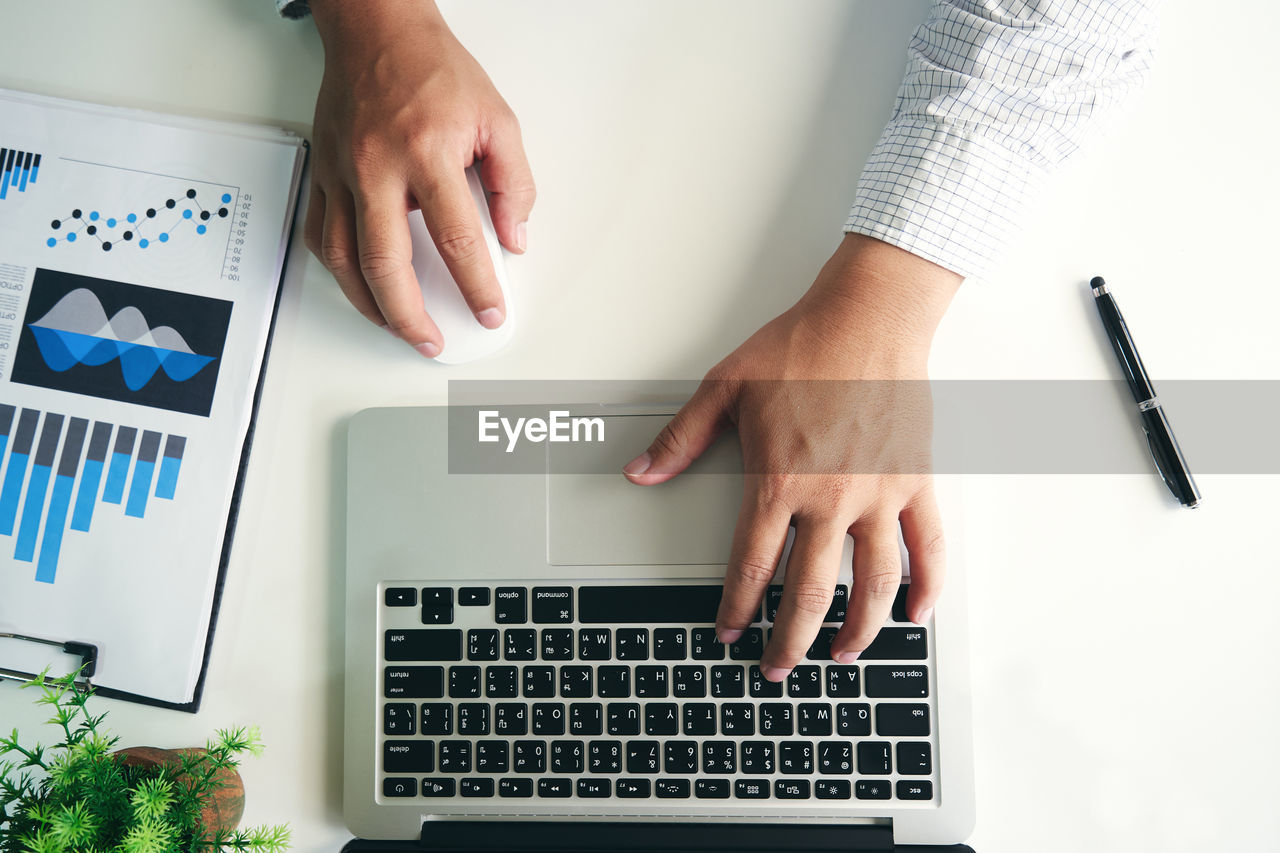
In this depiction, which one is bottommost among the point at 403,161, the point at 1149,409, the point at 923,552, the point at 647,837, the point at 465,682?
the point at 647,837

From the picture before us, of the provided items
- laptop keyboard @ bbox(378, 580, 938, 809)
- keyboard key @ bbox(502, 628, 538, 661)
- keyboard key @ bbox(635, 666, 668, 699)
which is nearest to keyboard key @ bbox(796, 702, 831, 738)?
laptop keyboard @ bbox(378, 580, 938, 809)

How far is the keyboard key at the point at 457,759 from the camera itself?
0.59 metres

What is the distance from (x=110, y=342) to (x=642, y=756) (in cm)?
55

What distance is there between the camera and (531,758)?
0.58 metres

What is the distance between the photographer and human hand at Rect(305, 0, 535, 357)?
0.59 meters

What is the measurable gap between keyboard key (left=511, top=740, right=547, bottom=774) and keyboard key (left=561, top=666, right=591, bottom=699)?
43mm

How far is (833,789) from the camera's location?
22.4 inches

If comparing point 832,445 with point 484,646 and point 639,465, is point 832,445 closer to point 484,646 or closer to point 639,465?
point 639,465

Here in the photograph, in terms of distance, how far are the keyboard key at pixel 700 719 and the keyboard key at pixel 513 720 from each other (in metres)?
0.12

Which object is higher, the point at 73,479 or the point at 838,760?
the point at 73,479

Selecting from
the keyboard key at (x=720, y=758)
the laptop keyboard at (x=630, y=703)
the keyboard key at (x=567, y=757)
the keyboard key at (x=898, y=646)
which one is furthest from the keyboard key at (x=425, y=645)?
the keyboard key at (x=898, y=646)

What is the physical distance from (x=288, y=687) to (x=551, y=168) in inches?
19.0

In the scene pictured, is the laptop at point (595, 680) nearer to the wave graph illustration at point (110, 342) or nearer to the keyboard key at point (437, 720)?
the keyboard key at point (437, 720)

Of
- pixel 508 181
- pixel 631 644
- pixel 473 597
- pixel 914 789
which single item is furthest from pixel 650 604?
pixel 508 181
